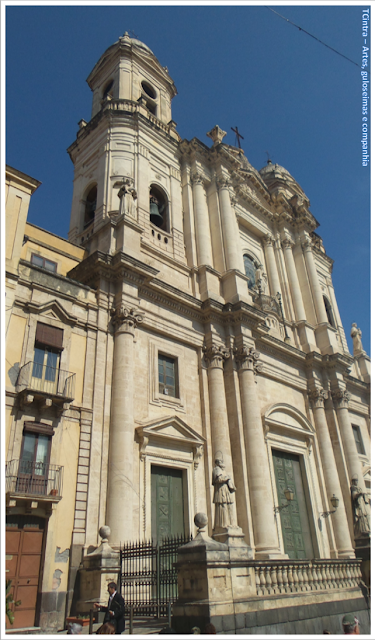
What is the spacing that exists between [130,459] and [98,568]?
122 inches

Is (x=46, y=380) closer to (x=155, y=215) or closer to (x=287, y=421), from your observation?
(x=155, y=215)

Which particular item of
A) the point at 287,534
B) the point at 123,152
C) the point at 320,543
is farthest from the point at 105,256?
the point at 320,543

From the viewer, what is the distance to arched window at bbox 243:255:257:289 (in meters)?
26.1

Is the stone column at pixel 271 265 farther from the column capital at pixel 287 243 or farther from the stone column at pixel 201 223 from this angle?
the stone column at pixel 201 223

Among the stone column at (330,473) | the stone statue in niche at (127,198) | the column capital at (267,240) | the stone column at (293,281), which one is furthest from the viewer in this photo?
the column capital at (267,240)

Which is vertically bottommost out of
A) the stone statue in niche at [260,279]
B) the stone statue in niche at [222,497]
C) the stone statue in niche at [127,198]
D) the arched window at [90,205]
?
the stone statue in niche at [222,497]

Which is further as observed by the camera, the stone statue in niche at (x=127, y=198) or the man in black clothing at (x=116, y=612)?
the stone statue in niche at (x=127, y=198)

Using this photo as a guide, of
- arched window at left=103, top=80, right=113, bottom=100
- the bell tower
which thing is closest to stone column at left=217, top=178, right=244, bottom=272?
the bell tower

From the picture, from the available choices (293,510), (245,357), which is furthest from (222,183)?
(293,510)

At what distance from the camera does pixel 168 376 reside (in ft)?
59.1

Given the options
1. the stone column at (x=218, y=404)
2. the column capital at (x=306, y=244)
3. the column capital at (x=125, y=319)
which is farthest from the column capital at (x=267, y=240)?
the column capital at (x=125, y=319)

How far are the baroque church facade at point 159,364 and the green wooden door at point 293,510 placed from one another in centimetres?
9

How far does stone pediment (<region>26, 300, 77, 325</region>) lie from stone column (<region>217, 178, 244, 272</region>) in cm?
970

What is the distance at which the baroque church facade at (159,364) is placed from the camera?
42.1ft
